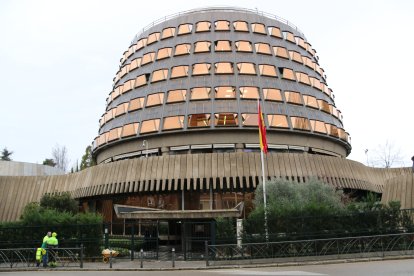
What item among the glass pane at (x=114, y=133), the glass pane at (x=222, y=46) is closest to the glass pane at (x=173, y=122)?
A: the glass pane at (x=114, y=133)

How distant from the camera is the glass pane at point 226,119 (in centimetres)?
A: 4650

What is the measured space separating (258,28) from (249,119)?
52.4ft

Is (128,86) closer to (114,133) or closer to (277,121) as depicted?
(114,133)

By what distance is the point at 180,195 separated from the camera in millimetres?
42312

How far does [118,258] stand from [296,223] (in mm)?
11534

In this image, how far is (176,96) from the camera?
49062 mm

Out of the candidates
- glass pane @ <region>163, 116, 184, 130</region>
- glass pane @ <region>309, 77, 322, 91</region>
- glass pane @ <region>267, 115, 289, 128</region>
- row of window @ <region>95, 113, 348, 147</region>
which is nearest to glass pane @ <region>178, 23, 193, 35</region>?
row of window @ <region>95, 113, 348, 147</region>

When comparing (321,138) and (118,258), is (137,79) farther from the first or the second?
(118,258)

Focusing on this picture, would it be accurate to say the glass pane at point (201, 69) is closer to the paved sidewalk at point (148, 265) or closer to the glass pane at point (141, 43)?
the glass pane at point (141, 43)

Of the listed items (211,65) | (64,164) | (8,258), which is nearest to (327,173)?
(211,65)

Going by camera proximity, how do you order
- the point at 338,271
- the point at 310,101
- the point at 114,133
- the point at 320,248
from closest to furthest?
the point at 338,271, the point at 320,248, the point at 114,133, the point at 310,101

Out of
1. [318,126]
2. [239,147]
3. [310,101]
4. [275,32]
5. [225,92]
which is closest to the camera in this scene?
[239,147]

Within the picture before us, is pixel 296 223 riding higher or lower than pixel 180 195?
lower

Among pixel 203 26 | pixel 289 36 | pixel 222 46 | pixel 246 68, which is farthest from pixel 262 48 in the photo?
pixel 203 26
